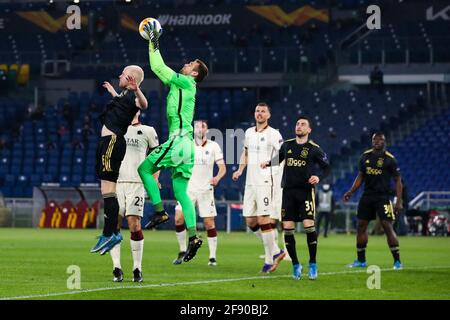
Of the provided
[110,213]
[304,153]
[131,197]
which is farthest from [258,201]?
[110,213]


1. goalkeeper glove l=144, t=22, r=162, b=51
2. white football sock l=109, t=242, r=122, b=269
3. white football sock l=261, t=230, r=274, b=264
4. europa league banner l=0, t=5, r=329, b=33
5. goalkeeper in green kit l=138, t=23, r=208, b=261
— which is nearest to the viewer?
goalkeeper glove l=144, t=22, r=162, b=51

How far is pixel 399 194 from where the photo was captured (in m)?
20.9

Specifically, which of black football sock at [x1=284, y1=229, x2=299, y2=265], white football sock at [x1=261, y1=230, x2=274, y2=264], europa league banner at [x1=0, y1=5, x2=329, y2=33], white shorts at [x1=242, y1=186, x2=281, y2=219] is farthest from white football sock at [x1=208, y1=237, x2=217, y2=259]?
europa league banner at [x1=0, y1=5, x2=329, y2=33]

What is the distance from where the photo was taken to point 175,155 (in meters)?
14.9

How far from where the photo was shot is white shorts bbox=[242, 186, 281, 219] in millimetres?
19859

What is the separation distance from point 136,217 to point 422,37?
30.8m

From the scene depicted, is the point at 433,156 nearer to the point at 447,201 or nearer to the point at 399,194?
the point at 447,201

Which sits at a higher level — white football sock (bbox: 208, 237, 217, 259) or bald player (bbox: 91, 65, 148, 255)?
bald player (bbox: 91, 65, 148, 255)

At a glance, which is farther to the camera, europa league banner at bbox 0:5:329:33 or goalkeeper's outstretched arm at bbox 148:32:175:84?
europa league banner at bbox 0:5:329:33

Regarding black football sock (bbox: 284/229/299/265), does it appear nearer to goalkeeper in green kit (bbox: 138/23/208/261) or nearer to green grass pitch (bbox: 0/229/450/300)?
green grass pitch (bbox: 0/229/450/300)

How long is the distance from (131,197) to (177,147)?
177 centimetres

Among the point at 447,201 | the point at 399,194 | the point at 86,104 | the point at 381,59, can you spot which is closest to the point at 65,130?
the point at 86,104

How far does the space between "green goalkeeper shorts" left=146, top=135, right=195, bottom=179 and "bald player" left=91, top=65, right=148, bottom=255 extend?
515 millimetres

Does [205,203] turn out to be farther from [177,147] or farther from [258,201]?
[177,147]
